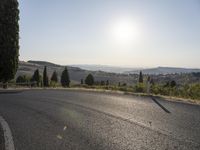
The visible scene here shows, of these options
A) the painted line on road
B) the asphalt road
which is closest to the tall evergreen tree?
the asphalt road

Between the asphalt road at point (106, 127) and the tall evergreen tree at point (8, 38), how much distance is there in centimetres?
1848

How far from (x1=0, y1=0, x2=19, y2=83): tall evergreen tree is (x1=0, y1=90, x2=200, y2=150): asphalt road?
18.5m

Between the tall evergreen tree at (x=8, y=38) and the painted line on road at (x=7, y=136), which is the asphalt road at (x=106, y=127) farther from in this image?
the tall evergreen tree at (x=8, y=38)

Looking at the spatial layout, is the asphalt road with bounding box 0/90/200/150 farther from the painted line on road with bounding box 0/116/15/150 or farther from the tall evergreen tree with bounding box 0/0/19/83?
the tall evergreen tree with bounding box 0/0/19/83

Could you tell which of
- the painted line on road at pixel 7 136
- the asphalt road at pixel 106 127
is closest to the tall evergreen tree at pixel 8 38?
the asphalt road at pixel 106 127

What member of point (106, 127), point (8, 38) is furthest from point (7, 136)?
point (8, 38)

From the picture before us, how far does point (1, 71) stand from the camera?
3119cm

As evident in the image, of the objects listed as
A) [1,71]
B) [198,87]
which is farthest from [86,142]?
[1,71]

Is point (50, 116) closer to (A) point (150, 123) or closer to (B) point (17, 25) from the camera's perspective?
(A) point (150, 123)

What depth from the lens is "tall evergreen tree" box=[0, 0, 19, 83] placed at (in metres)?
31.2

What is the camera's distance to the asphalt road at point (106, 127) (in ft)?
22.6

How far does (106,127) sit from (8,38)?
24309 mm

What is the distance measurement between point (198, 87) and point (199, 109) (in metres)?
8.48

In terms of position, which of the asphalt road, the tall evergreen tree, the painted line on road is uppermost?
the tall evergreen tree
